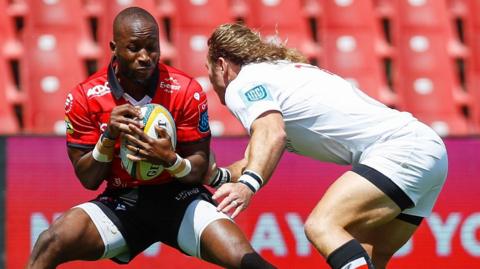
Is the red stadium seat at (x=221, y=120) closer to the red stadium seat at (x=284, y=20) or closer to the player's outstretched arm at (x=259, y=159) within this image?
the red stadium seat at (x=284, y=20)

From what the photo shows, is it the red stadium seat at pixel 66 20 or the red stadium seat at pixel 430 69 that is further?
the red stadium seat at pixel 430 69

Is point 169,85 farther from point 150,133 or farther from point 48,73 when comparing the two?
point 48,73

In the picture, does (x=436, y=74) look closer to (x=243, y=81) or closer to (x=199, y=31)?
(x=199, y=31)

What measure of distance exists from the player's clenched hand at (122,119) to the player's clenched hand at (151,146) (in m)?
0.03

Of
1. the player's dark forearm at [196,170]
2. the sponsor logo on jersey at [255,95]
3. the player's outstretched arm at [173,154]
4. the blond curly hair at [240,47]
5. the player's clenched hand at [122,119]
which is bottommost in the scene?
the player's dark forearm at [196,170]

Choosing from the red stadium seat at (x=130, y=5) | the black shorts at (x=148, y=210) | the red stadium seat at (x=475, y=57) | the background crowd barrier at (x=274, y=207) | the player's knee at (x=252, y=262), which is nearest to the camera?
the player's knee at (x=252, y=262)

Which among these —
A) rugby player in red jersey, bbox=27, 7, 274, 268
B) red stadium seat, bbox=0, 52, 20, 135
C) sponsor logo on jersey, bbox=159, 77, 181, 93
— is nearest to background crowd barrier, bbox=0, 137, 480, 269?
red stadium seat, bbox=0, 52, 20, 135

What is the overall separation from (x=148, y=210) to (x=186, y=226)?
0.22m

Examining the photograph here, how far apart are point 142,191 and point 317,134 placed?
36.7 inches

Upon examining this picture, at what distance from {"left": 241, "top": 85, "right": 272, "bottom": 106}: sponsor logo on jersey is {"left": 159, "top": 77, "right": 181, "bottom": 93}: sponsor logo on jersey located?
0.50 meters

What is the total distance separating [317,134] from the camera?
16.7 feet

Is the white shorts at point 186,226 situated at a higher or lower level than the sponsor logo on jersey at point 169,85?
lower

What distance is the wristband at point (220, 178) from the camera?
555 centimetres

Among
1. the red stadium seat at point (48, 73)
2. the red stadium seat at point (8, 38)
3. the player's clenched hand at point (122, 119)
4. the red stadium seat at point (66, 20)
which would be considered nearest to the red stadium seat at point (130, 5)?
the red stadium seat at point (66, 20)
